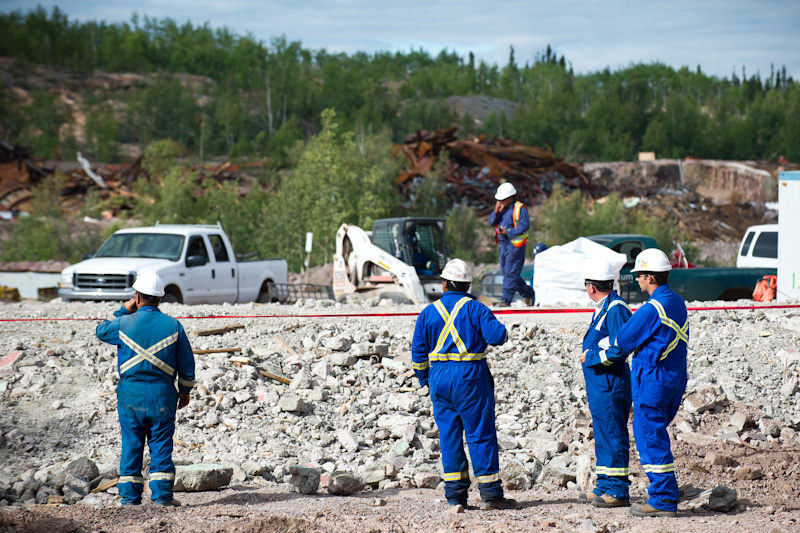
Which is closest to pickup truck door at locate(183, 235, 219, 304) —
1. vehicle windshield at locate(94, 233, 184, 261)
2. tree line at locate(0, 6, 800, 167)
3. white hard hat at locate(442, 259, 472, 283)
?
vehicle windshield at locate(94, 233, 184, 261)


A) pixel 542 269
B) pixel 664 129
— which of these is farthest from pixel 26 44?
pixel 542 269

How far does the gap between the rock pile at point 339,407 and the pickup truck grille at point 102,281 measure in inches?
100

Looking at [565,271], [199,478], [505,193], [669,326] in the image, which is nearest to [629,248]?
[565,271]

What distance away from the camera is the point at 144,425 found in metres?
5.69

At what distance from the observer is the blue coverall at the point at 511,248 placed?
1237 cm

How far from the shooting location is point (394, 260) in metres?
15.5

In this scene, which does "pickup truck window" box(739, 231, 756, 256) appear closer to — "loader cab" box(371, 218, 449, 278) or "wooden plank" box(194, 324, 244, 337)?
"loader cab" box(371, 218, 449, 278)

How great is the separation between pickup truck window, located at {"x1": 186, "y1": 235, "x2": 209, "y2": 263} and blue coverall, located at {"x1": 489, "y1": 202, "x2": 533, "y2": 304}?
18.5ft

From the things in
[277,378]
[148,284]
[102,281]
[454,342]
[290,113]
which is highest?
[290,113]

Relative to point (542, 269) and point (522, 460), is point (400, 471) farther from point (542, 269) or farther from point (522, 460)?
point (542, 269)

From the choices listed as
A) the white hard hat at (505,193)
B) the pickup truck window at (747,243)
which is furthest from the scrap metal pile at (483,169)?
the white hard hat at (505,193)

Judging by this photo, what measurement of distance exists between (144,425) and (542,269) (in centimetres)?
867

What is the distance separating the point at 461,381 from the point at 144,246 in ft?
34.7

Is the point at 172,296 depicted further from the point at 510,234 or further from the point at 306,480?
the point at 306,480
